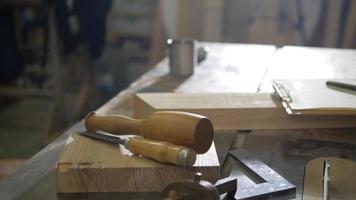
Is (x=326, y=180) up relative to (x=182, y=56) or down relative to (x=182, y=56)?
down

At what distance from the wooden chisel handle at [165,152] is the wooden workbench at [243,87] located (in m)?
0.06

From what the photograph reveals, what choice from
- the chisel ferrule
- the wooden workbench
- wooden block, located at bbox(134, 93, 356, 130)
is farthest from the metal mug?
the chisel ferrule

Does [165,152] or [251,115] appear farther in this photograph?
[251,115]

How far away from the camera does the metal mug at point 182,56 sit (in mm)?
1363

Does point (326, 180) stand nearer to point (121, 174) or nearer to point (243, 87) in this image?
point (121, 174)

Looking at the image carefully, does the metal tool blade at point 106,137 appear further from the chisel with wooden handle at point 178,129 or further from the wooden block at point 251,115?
the wooden block at point 251,115

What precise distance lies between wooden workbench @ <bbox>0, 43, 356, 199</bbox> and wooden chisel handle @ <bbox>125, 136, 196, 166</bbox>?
0.21 ft

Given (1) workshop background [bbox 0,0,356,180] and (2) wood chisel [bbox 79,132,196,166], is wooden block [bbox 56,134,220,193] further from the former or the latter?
(1) workshop background [bbox 0,0,356,180]

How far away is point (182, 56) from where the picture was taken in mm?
1381

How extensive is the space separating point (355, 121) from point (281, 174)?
266 mm

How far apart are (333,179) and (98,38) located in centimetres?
213

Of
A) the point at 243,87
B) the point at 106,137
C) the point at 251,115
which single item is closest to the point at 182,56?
the point at 243,87

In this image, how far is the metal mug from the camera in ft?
4.47

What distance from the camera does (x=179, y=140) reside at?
0.64m
